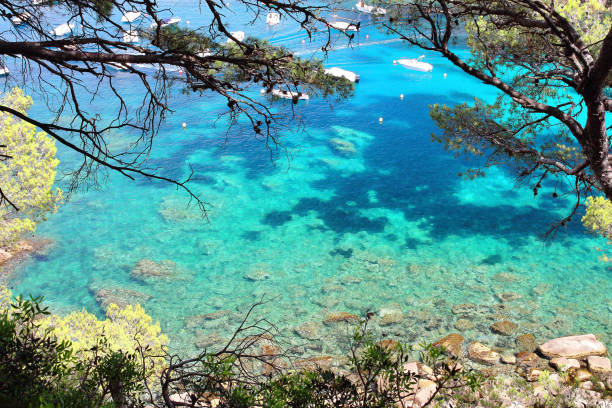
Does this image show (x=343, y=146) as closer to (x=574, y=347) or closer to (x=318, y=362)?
(x=318, y=362)

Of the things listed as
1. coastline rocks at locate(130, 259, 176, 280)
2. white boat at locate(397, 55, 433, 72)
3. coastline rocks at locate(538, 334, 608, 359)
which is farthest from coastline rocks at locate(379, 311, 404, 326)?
white boat at locate(397, 55, 433, 72)

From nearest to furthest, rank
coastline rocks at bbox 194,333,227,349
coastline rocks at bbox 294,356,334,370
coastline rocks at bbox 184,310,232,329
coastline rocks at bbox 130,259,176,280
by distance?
coastline rocks at bbox 294,356,334,370 < coastline rocks at bbox 194,333,227,349 < coastline rocks at bbox 184,310,232,329 < coastline rocks at bbox 130,259,176,280

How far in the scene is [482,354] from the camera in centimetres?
1024

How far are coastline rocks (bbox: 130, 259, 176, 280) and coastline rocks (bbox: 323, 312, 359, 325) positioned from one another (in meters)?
5.10

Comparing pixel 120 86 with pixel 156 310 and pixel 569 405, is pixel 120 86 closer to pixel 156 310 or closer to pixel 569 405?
pixel 156 310

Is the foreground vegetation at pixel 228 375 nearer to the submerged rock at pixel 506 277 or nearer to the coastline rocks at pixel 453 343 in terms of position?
the coastline rocks at pixel 453 343

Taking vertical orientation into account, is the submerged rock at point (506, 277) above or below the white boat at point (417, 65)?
below

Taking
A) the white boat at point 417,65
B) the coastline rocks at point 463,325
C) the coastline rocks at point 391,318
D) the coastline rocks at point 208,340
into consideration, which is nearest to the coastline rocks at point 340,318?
the coastline rocks at point 391,318

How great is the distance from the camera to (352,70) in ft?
93.4

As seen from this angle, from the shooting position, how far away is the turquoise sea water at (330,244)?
1219cm

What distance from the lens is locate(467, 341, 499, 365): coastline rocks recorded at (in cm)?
1004

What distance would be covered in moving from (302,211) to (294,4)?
13.1 m

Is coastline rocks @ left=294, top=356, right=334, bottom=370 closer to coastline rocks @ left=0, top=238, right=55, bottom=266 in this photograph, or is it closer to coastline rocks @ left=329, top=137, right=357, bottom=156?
coastline rocks @ left=0, top=238, right=55, bottom=266

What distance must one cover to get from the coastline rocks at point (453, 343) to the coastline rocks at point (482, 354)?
0.23m
